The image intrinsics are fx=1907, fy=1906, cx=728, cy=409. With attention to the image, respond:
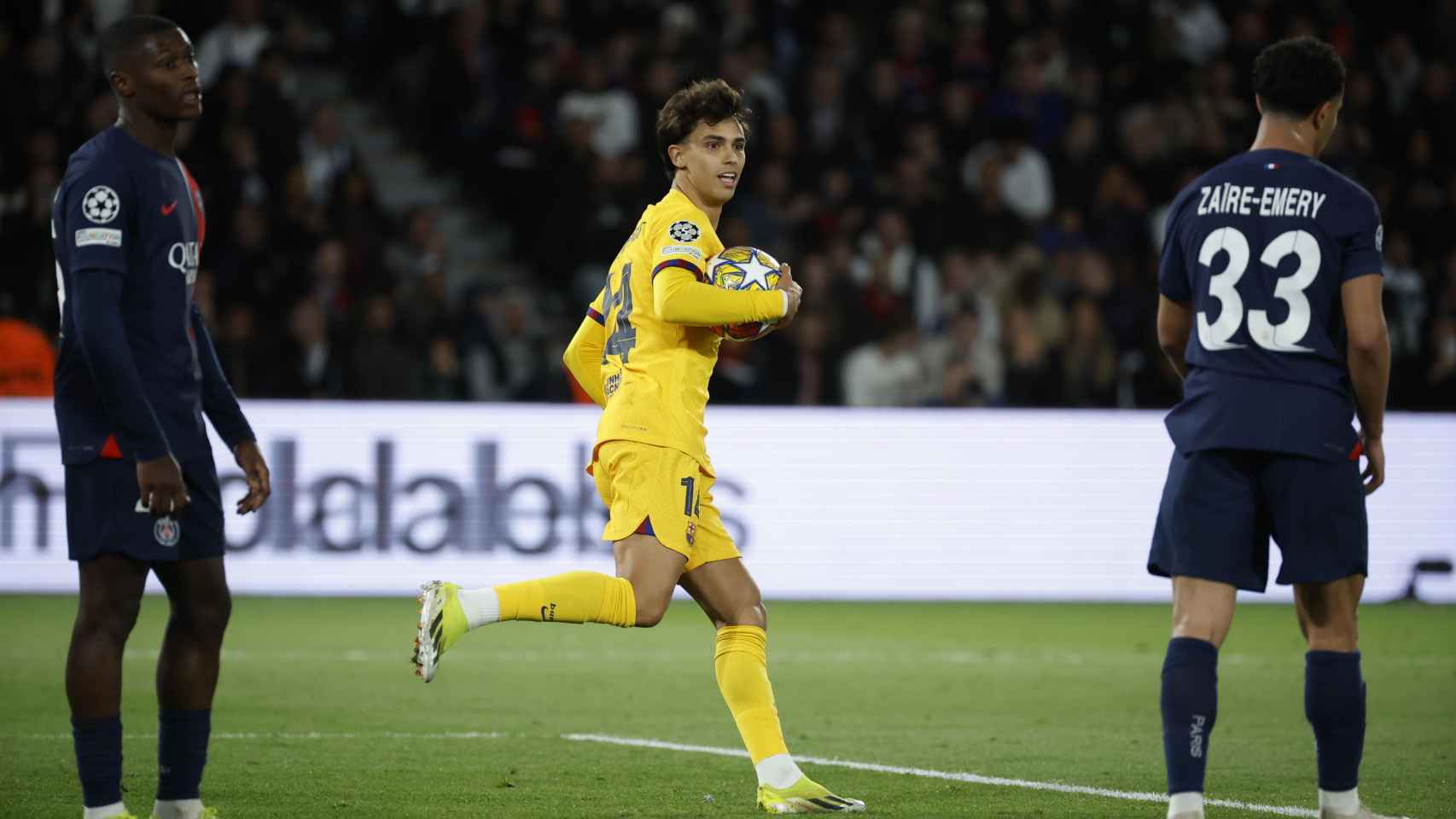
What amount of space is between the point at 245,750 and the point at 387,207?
39.5 ft

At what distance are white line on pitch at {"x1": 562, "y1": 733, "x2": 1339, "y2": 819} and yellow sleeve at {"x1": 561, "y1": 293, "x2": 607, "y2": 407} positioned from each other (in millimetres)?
1634

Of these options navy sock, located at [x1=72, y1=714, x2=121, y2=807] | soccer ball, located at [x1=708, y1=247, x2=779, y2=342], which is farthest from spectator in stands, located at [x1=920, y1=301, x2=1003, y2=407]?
navy sock, located at [x1=72, y1=714, x2=121, y2=807]

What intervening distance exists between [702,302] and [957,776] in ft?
6.63

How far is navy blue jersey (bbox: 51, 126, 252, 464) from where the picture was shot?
4.80 metres

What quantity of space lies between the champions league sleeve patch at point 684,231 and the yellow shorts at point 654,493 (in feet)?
2.10

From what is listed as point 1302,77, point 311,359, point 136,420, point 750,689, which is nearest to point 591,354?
point 750,689

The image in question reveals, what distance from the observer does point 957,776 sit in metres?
6.57

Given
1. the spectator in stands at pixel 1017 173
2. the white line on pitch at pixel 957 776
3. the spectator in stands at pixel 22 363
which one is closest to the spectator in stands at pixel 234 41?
the spectator in stands at pixel 22 363

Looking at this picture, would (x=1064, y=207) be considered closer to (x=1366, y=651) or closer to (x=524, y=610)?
(x=1366, y=651)

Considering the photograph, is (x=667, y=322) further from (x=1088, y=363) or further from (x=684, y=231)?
→ (x=1088, y=363)

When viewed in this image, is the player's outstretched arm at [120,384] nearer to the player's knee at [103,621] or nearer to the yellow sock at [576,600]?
the player's knee at [103,621]

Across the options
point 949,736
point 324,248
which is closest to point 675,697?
point 949,736

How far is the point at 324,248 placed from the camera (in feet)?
51.9

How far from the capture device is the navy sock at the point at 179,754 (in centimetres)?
509
